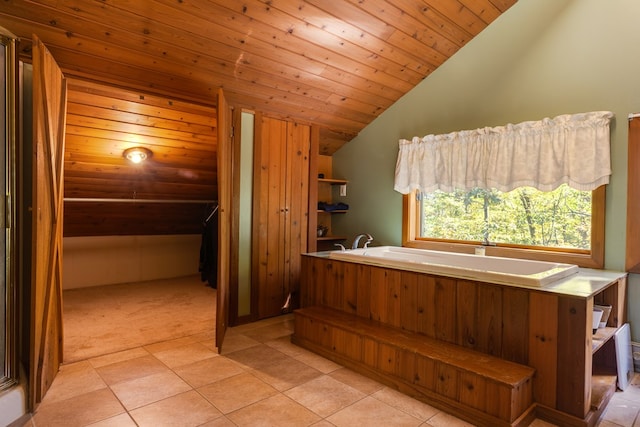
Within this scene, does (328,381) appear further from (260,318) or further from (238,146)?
(238,146)

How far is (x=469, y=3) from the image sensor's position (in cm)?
314

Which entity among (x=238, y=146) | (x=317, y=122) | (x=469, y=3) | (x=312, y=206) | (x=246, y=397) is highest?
(x=469, y=3)

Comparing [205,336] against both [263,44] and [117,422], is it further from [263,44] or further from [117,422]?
[263,44]

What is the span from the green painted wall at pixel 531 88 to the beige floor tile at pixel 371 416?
1.97 m

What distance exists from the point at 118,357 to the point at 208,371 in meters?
0.77

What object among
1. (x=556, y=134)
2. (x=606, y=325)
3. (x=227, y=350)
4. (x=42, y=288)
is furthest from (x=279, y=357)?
(x=556, y=134)

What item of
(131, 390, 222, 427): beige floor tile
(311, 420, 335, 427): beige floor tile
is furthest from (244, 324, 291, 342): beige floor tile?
(311, 420, 335, 427): beige floor tile

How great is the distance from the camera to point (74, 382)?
2320 millimetres

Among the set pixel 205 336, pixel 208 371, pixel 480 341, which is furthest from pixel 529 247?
pixel 205 336

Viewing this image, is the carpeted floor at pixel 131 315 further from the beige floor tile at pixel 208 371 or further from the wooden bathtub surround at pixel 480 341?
the wooden bathtub surround at pixel 480 341

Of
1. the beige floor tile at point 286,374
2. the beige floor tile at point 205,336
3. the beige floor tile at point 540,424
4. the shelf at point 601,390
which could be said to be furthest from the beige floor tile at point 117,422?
the shelf at point 601,390

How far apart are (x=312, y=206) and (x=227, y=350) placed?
5.66ft

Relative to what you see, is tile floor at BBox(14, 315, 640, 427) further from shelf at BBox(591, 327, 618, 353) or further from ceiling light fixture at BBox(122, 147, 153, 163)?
ceiling light fixture at BBox(122, 147, 153, 163)

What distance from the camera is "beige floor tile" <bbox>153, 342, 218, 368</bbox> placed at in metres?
2.66
